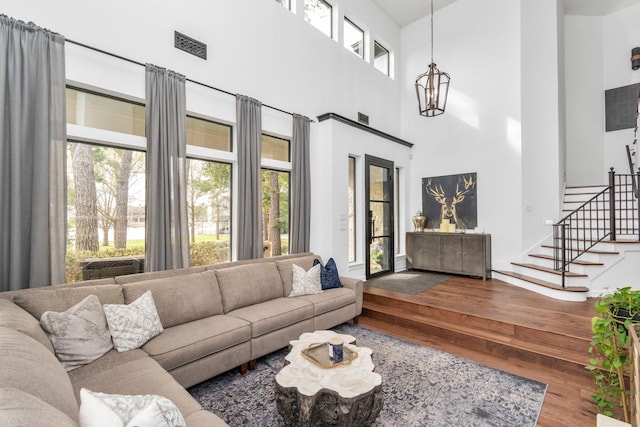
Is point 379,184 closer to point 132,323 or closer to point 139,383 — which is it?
point 132,323

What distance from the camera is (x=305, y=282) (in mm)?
4086

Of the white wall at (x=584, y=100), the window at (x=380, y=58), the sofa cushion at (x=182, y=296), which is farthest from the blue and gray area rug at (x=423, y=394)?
the white wall at (x=584, y=100)

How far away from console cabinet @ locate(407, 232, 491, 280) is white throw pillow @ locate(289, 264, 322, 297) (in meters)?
3.29

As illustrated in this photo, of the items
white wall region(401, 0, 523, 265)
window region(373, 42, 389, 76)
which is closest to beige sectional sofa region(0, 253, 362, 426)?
white wall region(401, 0, 523, 265)

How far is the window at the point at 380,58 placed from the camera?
698 centimetres

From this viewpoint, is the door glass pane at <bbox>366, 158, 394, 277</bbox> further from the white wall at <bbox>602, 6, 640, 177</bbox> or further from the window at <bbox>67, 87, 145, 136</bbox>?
the white wall at <bbox>602, 6, 640, 177</bbox>

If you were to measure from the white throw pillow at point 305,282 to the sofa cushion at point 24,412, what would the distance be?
311 centimetres

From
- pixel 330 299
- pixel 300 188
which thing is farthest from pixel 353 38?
pixel 330 299

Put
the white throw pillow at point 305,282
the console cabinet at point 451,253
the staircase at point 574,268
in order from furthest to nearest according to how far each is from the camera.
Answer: the console cabinet at point 451,253, the staircase at point 574,268, the white throw pillow at point 305,282

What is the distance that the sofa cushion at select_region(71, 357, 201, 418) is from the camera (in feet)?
5.78

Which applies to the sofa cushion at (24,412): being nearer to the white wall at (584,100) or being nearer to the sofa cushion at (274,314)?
the sofa cushion at (274,314)

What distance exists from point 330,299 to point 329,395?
181 cm

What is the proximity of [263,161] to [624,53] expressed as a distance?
8445 millimetres

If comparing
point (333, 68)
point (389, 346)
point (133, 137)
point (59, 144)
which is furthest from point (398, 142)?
point (59, 144)
